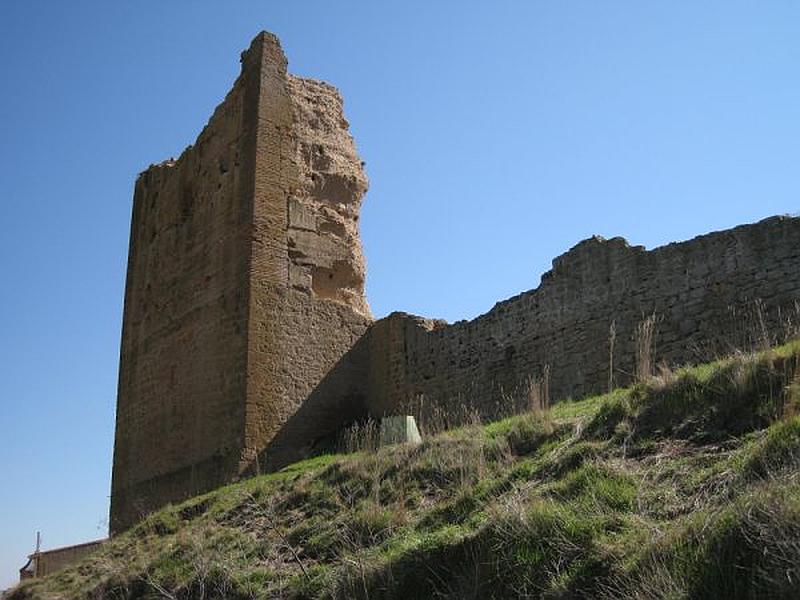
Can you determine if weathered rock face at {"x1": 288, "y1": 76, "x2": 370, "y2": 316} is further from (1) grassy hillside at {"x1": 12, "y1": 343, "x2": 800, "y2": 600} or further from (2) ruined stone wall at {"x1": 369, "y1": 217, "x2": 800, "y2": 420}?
(1) grassy hillside at {"x1": 12, "y1": 343, "x2": 800, "y2": 600}

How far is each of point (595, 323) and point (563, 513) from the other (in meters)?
6.85

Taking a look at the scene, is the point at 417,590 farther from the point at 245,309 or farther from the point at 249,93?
the point at 249,93

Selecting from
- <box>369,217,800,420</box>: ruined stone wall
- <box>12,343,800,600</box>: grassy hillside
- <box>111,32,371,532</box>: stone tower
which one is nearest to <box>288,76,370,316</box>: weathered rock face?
<box>111,32,371,532</box>: stone tower

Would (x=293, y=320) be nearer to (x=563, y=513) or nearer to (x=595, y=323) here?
(x=595, y=323)

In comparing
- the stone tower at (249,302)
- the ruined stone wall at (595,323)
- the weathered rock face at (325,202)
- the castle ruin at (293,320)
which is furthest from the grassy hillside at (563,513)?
the weathered rock face at (325,202)

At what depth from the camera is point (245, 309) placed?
16.0 metres

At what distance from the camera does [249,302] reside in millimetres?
15945

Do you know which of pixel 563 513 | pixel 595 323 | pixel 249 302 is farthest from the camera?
pixel 249 302

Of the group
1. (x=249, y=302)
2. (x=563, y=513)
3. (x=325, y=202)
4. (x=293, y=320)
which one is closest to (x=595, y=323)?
(x=293, y=320)

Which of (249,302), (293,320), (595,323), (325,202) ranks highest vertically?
(325,202)

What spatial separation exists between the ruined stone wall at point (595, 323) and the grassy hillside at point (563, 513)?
226 cm

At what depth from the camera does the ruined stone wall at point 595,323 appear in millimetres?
10727

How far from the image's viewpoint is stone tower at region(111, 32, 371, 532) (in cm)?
1581

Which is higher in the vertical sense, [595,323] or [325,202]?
[325,202]
